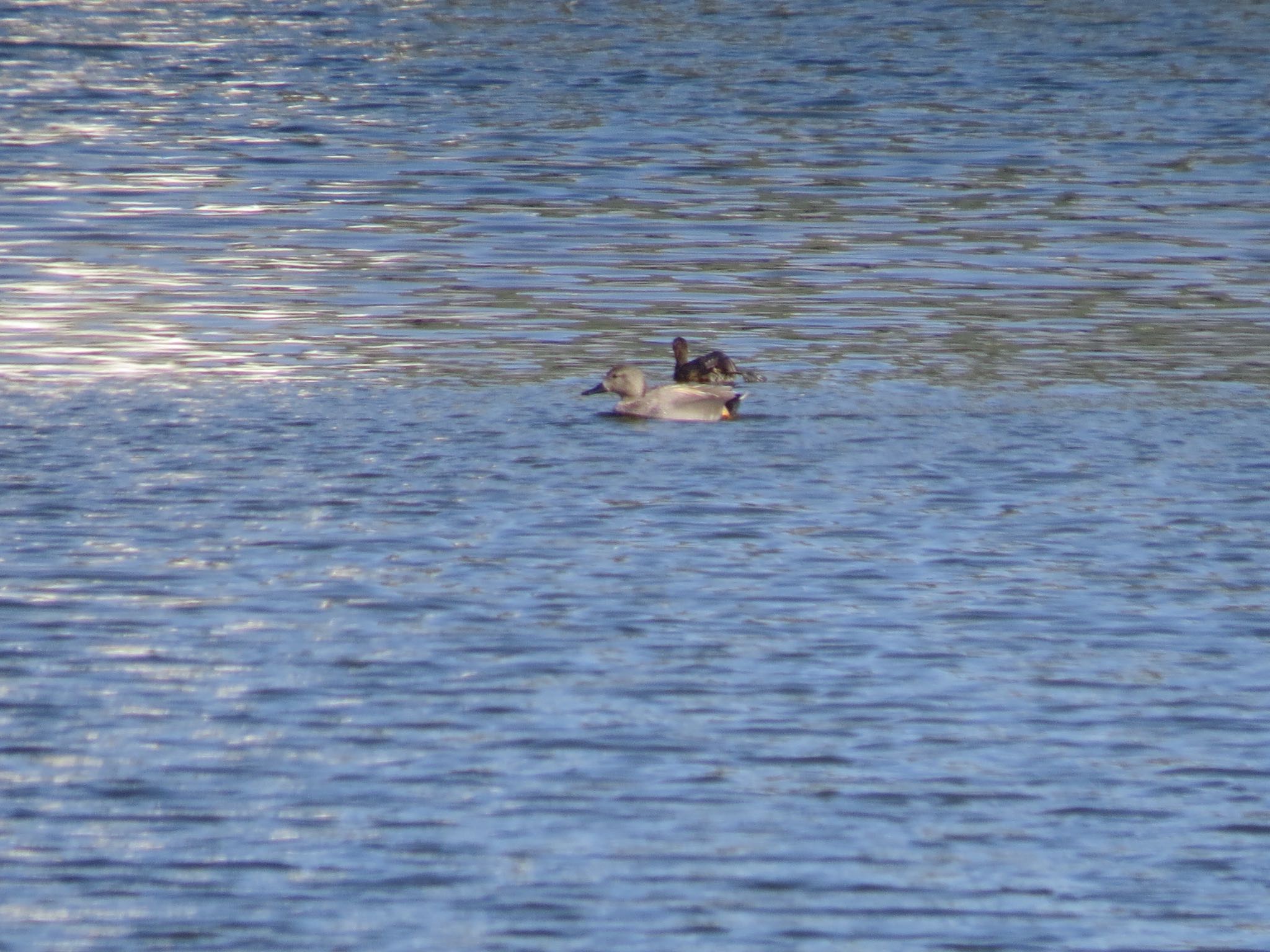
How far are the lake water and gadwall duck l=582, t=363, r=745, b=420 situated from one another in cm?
15

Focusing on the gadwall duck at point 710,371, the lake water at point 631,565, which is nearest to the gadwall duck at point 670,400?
the lake water at point 631,565

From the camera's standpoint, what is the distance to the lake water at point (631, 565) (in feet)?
31.8

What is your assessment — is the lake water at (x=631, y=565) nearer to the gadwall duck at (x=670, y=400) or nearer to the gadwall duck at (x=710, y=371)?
the gadwall duck at (x=670, y=400)

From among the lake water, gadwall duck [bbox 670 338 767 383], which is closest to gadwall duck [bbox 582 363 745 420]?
the lake water

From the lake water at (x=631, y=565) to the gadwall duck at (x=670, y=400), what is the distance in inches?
5.9

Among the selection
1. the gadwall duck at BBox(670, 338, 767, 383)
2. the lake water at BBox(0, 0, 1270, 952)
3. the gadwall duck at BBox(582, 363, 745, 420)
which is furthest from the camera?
the gadwall duck at BBox(670, 338, 767, 383)

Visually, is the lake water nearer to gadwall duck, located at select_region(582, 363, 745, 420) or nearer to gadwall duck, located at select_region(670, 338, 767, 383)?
gadwall duck, located at select_region(582, 363, 745, 420)

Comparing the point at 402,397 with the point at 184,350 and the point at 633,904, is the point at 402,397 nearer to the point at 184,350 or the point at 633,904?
the point at 184,350

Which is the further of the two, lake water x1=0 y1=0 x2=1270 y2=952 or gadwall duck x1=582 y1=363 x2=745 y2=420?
gadwall duck x1=582 y1=363 x2=745 y2=420

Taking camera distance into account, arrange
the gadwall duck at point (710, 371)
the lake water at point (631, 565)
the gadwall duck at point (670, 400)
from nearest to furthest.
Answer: the lake water at point (631, 565) → the gadwall duck at point (670, 400) → the gadwall duck at point (710, 371)

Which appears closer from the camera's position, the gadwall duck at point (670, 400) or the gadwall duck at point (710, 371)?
the gadwall duck at point (670, 400)

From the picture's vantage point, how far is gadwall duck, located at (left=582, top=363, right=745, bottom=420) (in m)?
18.2

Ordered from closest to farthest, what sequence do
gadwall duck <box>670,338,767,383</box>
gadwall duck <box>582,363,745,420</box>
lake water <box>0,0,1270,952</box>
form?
1. lake water <box>0,0,1270,952</box>
2. gadwall duck <box>582,363,745,420</box>
3. gadwall duck <box>670,338,767,383</box>

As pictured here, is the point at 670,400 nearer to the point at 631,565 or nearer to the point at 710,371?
the point at 710,371
